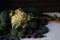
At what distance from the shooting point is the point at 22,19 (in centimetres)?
134

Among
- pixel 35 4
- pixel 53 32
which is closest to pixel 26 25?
pixel 53 32

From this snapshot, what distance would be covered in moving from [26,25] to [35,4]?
3.46 ft

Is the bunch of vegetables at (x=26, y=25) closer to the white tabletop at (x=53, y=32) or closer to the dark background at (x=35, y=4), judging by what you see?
the white tabletop at (x=53, y=32)

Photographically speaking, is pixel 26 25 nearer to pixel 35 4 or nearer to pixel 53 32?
pixel 53 32

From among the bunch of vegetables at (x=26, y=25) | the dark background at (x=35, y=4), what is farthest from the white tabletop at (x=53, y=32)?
the dark background at (x=35, y=4)

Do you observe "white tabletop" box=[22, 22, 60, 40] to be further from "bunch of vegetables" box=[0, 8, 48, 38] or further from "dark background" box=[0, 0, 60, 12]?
"dark background" box=[0, 0, 60, 12]

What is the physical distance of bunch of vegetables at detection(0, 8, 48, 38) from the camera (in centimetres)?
129

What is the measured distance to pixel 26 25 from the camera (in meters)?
1.33

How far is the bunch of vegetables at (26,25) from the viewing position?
1.29m

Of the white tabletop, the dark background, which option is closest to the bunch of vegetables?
the white tabletop

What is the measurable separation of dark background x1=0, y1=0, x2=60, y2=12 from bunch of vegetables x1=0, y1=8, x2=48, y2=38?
3.02 feet

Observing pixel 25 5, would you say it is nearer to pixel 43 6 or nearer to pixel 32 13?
pixel 43 6

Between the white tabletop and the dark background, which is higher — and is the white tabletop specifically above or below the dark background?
below

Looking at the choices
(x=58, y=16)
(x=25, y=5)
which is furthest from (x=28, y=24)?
(x=25, y=5)
